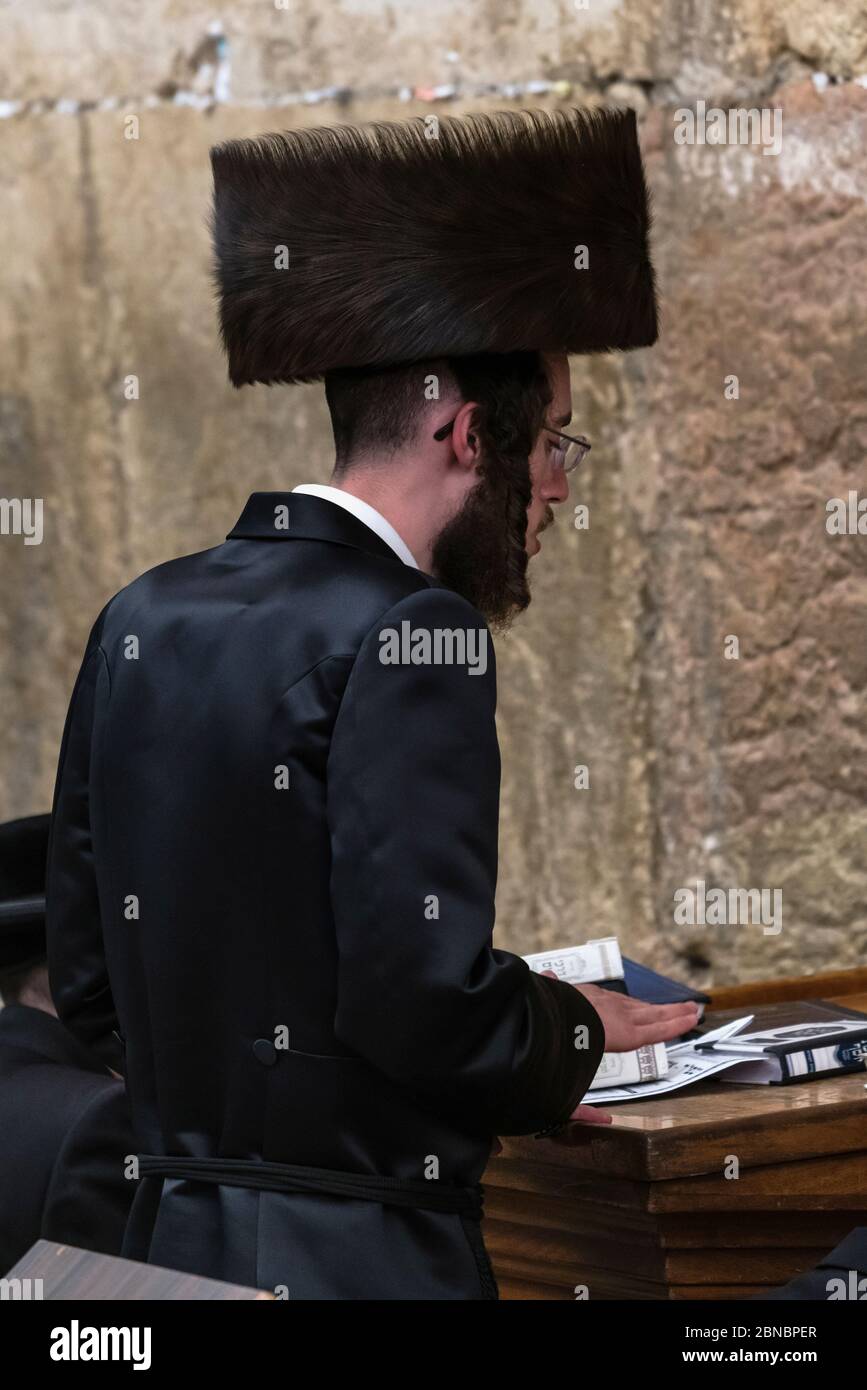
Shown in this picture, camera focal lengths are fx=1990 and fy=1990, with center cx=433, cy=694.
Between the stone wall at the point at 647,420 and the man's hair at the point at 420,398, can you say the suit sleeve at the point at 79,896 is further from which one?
the stone wall at the point at 647,420

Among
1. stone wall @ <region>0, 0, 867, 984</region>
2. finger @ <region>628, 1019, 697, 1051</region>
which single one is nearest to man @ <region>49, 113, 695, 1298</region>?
finger @ <region>628, 1019, 697, 1051</region>

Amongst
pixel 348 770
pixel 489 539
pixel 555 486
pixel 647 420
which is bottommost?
pixel 348 770

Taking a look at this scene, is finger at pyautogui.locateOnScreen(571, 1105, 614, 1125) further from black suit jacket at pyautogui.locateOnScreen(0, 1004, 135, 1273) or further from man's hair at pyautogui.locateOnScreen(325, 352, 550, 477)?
man's hair at pyautogui.locateOnScreen(325, 352, 550, 477)

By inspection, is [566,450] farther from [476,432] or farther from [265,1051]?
[265,1051]

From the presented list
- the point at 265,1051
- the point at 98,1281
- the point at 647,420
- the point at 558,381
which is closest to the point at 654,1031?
the point at 265,1051

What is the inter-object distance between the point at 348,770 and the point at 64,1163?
3.17ft

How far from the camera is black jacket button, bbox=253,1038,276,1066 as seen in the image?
203 cm

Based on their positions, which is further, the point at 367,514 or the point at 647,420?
the point at 647,420

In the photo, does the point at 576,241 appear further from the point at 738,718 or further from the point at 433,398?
the point at 738,718

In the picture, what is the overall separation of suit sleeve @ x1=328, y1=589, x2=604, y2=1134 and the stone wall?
2878mm

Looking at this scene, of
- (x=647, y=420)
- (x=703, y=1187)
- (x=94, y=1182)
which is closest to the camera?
(x=703, y=1187)

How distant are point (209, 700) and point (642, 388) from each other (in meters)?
3.00

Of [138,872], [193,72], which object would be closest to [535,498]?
[138,872]

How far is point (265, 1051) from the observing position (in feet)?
6.68
